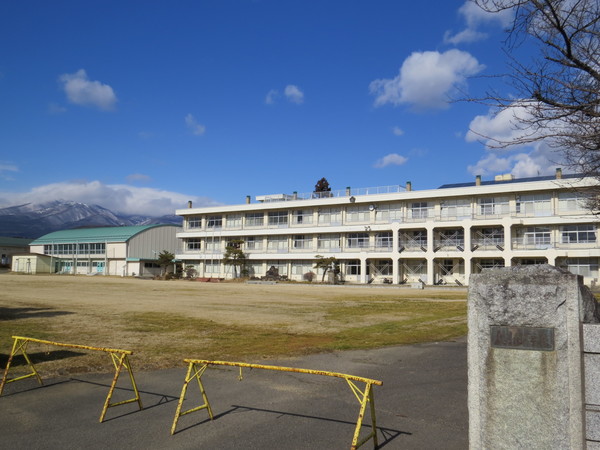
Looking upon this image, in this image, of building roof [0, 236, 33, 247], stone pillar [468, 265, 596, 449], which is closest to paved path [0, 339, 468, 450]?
stone pillar [468, 265, 596, 449]

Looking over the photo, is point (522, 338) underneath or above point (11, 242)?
underneath

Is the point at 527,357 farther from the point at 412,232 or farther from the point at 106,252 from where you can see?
the point at 106,252

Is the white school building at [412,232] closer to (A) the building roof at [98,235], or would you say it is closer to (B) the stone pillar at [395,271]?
(B) the stone pillar at [395,271]

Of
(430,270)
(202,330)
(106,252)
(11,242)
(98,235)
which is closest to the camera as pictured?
(202,330)

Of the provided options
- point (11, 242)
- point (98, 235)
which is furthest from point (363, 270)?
point (11, 242)

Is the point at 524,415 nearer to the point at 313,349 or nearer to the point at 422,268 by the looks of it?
the point at 313,349

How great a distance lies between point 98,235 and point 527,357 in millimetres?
81304

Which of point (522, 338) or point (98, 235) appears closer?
point (522, 338)

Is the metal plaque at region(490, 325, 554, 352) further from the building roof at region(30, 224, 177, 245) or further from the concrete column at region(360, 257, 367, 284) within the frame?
the building roof at region(30, 224, 177, 245)

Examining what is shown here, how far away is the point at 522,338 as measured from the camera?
3.63 m

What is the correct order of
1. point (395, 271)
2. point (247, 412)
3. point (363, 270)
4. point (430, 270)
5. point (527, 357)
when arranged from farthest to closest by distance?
1. point (363, 270)
2. point (395, 271)
3. point (430, 270)
4. point (247, 412)
5. point (527, 357)

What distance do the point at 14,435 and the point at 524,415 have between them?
519 centimetres

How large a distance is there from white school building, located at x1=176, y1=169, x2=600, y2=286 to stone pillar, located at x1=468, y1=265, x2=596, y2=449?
38049mm

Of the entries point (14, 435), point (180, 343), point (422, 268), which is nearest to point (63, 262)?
point (422, 268)
